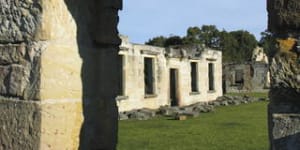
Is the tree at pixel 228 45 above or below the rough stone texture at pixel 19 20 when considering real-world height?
above

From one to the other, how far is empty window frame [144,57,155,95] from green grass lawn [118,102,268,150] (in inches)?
260

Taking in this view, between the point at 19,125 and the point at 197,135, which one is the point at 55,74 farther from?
the point at 197,135

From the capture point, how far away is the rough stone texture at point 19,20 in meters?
3.01

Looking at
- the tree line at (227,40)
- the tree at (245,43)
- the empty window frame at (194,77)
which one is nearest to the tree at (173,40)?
the tree line at (227,40)

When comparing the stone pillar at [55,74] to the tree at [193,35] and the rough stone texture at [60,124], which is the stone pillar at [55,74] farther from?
the tree at [193,35]

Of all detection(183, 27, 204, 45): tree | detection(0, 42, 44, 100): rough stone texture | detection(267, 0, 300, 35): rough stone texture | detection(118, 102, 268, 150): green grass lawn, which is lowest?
detection(118, 102, 268, 150): green grass lawn

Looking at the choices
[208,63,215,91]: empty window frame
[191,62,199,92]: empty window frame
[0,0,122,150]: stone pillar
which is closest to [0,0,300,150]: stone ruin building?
[0,0,122,150]: stone pillar

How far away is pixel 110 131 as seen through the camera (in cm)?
346

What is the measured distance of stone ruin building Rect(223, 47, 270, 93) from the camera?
117ft

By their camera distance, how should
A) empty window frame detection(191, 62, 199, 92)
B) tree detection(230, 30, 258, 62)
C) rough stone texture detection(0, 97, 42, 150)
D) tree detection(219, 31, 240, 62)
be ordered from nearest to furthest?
rough stone texture detection(0, 97, 42, 150) → empty window frame detection(191, 62, 199, 92) → tree detection(219, 31, 240, 62) → tree detection(230, 30, 258, 62)

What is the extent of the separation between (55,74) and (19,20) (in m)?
0.47

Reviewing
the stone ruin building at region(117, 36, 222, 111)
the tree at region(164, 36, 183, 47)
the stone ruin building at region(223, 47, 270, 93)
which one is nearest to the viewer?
the stone ruin building at region(117, 36, 222, 111)

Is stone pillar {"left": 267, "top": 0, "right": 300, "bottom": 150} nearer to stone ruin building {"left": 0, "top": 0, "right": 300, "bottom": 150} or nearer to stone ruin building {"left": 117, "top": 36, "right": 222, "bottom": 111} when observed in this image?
stone ruin building {"left": 0, "top": 0, "right": 300, "bottom": 150}

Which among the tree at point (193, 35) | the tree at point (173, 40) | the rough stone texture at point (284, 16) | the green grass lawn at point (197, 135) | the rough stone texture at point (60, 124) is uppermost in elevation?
the tree at point (193, 35)
